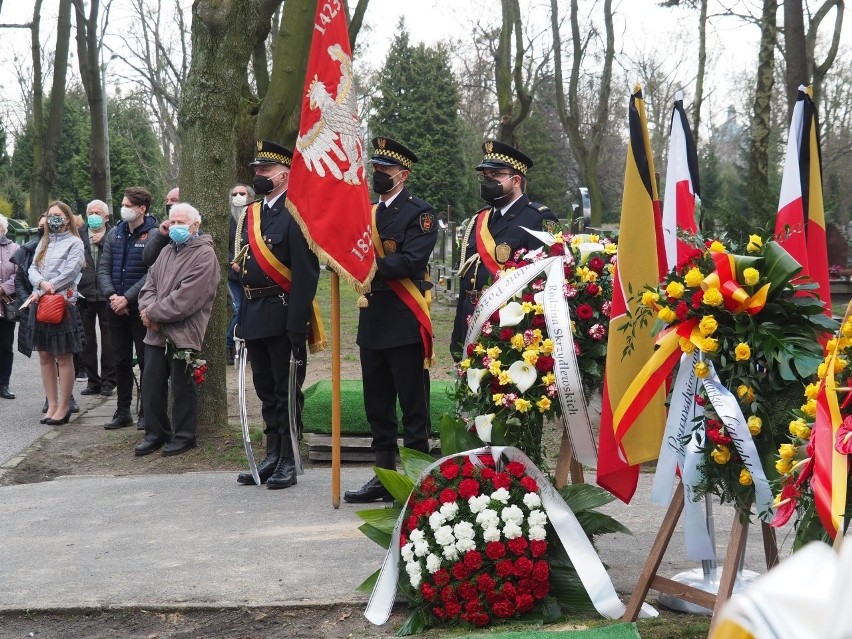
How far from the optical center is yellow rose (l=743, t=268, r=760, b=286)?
3.84 meters

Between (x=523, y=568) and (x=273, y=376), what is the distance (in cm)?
304

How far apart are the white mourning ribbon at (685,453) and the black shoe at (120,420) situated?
651 cm

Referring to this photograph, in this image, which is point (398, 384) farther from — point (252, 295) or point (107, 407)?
point (107, 407)

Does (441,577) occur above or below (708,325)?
below

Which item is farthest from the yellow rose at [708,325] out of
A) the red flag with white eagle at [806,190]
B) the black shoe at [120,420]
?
the black shoe at [120,420]

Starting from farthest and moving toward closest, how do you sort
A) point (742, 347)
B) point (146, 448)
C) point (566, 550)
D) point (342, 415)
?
point (146, 448) < point (342, 415) < point (566, 550) < point (742, 347)

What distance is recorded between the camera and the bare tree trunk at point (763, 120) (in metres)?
16.1

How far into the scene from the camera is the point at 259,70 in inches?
723

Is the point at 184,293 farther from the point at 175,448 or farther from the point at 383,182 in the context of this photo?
the point at 383,182

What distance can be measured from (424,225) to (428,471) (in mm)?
2048

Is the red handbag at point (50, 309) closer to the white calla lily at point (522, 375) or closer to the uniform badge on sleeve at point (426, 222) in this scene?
the uniform badge on sleeve at point (426, 222)

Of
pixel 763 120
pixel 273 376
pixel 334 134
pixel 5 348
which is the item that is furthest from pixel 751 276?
pixel 763 120

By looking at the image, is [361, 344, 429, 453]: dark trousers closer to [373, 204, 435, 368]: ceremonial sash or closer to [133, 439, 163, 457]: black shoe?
[373, 204, 435, 368]: ceremonial sash

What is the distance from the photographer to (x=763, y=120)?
16141 millimetres
